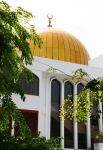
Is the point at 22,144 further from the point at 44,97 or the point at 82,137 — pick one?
the point at 82,137

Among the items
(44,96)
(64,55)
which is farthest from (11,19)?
(64,55)

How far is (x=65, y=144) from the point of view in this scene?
2077cm

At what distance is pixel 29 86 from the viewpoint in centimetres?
2023

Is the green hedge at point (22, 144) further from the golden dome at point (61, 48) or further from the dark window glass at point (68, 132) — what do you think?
the golden dome at point (61, 48)

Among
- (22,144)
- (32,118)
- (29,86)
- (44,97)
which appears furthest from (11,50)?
(32,118)

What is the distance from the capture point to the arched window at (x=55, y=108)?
20.8 metres

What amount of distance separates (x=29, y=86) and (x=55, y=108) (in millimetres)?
2073

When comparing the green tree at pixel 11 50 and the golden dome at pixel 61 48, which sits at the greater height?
the golden dome at pixel 61 48

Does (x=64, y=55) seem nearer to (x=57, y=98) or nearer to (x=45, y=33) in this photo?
(x=45, y=33)

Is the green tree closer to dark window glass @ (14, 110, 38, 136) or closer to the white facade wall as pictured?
the white facade wall

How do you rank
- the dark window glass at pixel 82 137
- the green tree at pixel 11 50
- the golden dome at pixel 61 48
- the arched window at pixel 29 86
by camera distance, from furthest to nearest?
1. the golden dome at pixel 61 48
2. the dark window glass at pixel 82 137
3. the arched window at pixel 29 86
4. the green tree at pixel 11 50

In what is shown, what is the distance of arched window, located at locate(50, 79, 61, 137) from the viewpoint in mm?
20797

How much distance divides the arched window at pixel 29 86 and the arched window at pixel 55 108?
3.94 feet

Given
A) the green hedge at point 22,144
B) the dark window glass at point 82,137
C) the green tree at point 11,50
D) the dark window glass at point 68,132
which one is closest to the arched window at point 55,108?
the dark window glass at point 68,132
